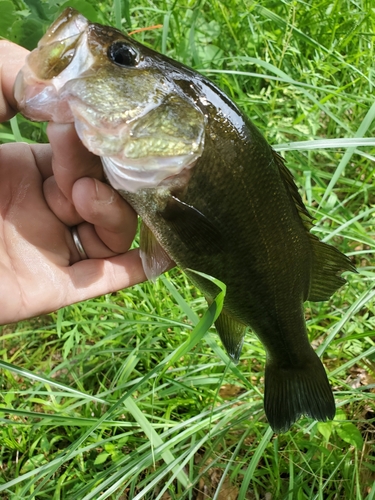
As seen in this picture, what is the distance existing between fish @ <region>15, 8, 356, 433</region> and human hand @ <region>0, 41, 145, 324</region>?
0.11 metres

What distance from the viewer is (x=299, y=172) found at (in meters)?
2.63

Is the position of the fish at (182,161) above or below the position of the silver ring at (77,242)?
above

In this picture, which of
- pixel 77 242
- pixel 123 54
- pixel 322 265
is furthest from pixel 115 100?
pixel 322 265

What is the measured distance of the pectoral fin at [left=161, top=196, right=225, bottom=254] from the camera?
130 centimetres

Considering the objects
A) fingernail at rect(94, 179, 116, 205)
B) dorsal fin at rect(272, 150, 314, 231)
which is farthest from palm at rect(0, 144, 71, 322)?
dorsal fin at rect(272, 150, 314, 231)

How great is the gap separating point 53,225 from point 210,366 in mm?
929

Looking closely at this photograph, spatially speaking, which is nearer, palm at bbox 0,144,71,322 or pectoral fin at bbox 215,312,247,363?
palm at bbox 0,144,71,322

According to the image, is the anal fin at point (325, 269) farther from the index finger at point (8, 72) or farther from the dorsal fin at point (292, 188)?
the index finger at point (8, 72)

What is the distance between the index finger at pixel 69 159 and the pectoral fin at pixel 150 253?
9.5 inches

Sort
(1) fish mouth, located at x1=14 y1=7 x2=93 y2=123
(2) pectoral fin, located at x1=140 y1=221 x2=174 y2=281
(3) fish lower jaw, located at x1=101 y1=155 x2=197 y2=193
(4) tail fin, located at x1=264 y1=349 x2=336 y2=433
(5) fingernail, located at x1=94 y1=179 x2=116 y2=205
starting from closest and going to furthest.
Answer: (1) fish mouth, located at x1=14 y1=7 x2=93 y2=123 → (3) fish lower jaw, located at x1=101 y1=155 x2=197 y2=193 → (5) fingernail, located at x1=94 y1=179 x2=116 y2=205 → (2) pectoral fin, located at x1=140 y1=221 x2=174 y2=281 → (4) tail fin, located at x1=264 y1=349 x2=336 y2=433

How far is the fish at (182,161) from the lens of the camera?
46.5 inches

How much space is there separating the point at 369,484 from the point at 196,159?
1524mm

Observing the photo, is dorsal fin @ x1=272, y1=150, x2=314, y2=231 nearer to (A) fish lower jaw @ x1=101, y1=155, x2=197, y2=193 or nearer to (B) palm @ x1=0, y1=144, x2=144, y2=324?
(A) fish lower jaw @ x1=101, y1=155, x2=197, y2=193

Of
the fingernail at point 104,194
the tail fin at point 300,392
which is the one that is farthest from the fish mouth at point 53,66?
the tail fin at point 300,392
